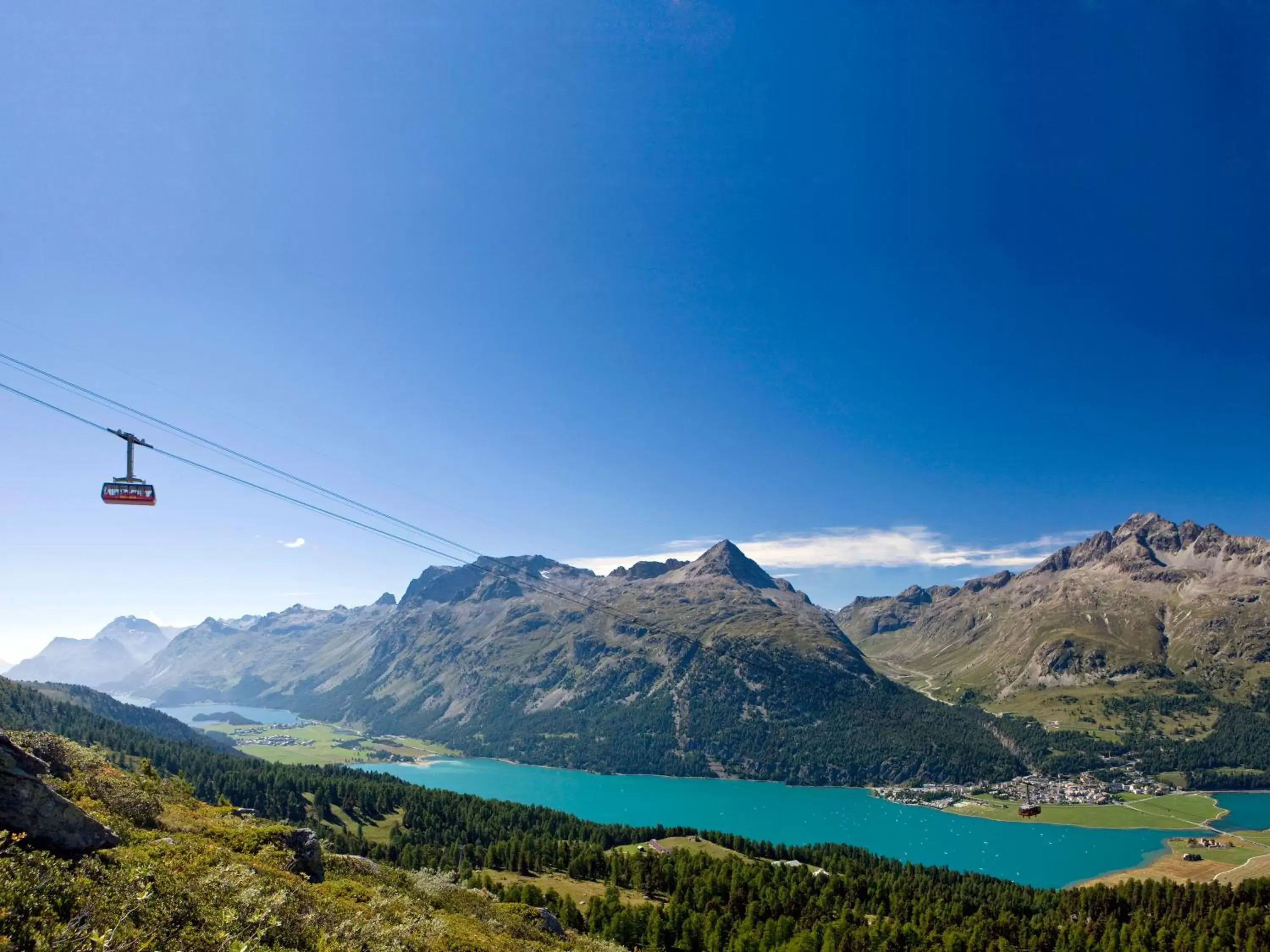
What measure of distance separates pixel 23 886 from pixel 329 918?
1083cm

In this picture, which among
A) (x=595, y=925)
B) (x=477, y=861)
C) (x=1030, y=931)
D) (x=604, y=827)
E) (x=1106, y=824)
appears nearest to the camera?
(x=595, y=925)

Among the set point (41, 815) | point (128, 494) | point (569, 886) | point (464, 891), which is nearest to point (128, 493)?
point (128, 494)

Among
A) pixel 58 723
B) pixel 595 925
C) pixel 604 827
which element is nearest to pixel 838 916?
pixel 595 925

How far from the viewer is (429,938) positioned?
2475 cm

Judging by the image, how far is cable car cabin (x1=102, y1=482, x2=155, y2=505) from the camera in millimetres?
24859

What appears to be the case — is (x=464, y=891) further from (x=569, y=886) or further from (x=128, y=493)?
A: (x=569, y=886)

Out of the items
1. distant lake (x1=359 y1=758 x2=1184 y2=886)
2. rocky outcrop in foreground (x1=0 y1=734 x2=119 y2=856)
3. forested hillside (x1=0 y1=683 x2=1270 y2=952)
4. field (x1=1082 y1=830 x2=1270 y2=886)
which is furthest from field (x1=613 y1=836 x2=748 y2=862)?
rocky outcrop in foreground (x1=0 y1=734 x2=119 y2=856)

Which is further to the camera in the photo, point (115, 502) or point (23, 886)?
point (115, 502)

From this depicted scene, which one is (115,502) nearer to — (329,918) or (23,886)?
(23,886)

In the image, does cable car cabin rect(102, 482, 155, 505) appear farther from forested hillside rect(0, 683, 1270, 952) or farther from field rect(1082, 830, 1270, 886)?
field rect(1082, 830, 1270, 886)

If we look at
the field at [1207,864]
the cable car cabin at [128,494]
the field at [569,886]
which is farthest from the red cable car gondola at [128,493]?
the field at [1207,864]

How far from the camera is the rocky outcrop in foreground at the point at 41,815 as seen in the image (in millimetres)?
20141

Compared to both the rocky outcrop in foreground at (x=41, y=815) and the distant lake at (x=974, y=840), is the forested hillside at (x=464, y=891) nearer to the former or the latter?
the rocky outcrop in foreground at (x=41, y=815)

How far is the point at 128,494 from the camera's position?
25.0m
